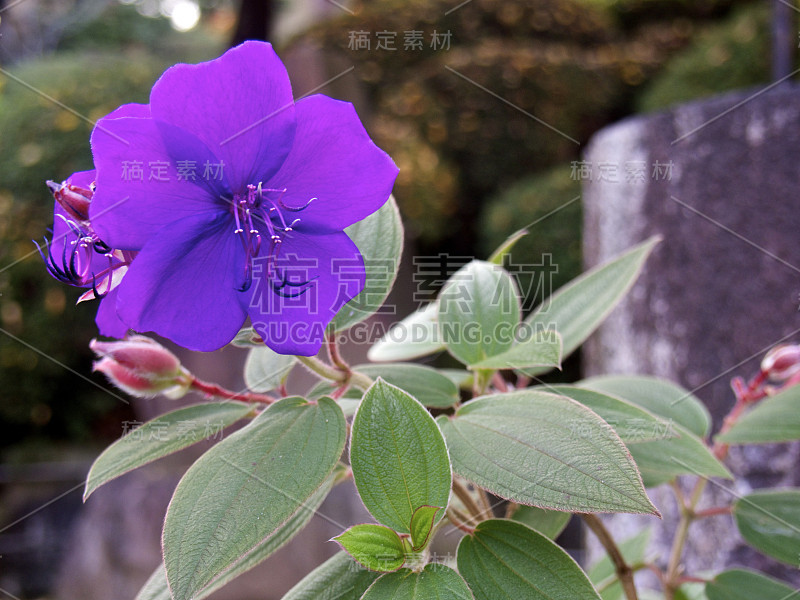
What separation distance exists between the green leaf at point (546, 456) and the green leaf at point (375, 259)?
0.10 meters

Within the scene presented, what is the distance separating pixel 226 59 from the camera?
35 cm

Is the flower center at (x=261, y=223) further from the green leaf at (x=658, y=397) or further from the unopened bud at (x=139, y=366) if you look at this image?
the green leaf at (x=658, y=397)

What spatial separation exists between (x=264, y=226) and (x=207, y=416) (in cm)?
14

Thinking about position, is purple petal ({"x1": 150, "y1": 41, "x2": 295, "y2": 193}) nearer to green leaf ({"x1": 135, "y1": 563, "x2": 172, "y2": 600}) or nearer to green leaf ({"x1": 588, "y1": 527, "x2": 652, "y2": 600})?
green leaf ({"x1": 135, "y1": 563, "x2": 172, "y2": 600})

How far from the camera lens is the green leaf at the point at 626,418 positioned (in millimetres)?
406

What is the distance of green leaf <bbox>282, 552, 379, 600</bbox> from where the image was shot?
40cm

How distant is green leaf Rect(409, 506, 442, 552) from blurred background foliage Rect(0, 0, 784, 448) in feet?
6.75

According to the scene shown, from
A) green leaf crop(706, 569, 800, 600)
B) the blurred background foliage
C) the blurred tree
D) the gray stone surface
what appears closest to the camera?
green leaf crop(706, 569, 800, 600)

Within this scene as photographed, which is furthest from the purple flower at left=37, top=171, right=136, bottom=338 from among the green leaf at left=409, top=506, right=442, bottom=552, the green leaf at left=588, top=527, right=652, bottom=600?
the green leaf at left=588, top=527, right=652, bottom=600

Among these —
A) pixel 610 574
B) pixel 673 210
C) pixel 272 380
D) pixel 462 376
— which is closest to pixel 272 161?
pixel 272 380

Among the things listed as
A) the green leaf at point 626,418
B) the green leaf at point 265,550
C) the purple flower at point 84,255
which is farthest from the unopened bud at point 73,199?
the green leaf at point 626,418

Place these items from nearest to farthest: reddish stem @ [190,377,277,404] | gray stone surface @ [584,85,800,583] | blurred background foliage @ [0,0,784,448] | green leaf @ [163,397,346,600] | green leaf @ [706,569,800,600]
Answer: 1. green leaf @ [163,397,346,600]
2. reddish stem @ [190,377,277,404]
3. green leaf @ [706,569,800,600]
4. gray stone surface @ [584,85,800,583]
5. blurred background foliage @ [0,0,784,448]

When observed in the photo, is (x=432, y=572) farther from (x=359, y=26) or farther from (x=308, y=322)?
(x=359, y=26)

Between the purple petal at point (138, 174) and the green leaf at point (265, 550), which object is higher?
the purple petal at point (138, 174)
